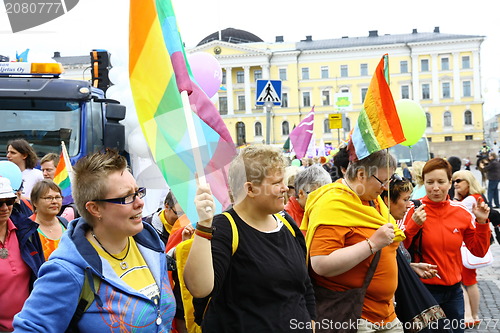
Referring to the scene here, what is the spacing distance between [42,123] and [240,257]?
7.51 metres

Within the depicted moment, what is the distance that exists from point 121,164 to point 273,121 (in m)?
80.1

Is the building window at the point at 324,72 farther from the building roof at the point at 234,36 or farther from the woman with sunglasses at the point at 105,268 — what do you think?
the woman with sunglasses at the point at 105,268

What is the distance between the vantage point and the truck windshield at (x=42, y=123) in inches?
372

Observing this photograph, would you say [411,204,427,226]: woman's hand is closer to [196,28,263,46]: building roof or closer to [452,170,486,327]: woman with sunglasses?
[452,170,486,327]: woman with sunglasses

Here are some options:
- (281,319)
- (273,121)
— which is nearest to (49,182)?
(281,319)

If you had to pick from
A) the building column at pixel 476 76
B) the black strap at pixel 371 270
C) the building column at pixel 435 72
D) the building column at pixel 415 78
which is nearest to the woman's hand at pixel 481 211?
the black strap at pixel 371 270

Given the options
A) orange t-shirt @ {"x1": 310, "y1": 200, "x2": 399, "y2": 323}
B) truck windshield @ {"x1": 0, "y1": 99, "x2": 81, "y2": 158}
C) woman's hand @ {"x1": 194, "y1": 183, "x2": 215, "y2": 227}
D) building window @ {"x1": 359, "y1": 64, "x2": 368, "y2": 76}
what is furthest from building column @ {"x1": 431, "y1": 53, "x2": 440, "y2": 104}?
woman's hand @ {"x1": 194, "y1": 183, "x2": 215, "y2": 227}

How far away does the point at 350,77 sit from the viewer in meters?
81.2

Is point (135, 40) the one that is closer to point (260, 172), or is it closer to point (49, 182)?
point (260, 172)

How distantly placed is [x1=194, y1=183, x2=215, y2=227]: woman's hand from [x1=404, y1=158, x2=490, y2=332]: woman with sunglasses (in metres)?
2.54

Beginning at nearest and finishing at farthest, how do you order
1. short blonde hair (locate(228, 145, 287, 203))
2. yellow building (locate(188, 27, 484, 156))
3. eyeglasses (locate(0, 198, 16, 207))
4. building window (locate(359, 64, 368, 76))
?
short blonde hair (locate(228, 145, 287, 203))
eyeglasses (locate(0, 198, 16, 207))
yellow building (locate(188, 27, 484, 156))
building window (locate(359, 64, 368, 76))

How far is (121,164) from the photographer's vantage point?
2.59 meters

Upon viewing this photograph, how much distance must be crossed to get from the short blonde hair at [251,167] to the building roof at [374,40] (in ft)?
264

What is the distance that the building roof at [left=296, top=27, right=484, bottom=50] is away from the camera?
265 feet
